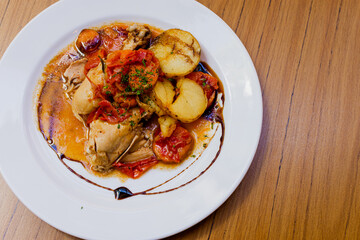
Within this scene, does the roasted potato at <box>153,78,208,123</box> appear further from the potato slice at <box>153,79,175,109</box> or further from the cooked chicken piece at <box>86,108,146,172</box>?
the cooked chicken piece at <box>86,108,146,172</box>

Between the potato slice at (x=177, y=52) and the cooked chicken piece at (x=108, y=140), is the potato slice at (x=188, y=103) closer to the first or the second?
the potato slice at (x=177, y=52)

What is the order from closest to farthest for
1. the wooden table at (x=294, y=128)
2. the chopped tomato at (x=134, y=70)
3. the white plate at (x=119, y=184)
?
the white plate at (x=119, y=184) < the chopped tomato at (x=134, y=70) < the wooden table at (x=294, y=128)

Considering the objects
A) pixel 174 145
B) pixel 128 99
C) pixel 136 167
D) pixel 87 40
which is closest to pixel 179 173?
pixel 174 145

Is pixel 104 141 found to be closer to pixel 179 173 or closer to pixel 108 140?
pixel 108 140

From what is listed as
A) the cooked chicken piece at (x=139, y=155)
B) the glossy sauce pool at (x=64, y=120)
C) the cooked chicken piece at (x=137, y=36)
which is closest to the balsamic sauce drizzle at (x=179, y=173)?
the glossy sauce pool at (x=64, y=120)

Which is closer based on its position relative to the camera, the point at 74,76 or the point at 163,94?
the point at 163,94

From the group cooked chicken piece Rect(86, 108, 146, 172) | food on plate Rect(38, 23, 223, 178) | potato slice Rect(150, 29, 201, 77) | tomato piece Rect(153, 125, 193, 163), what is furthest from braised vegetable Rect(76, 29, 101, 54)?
tomato piece Rect(153, 125, 193, 163)

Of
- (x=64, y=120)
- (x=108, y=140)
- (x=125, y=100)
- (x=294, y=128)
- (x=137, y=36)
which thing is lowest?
(x=64, y=120)
